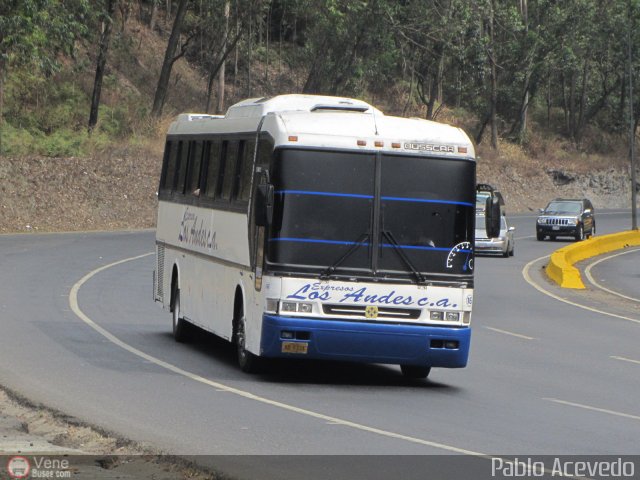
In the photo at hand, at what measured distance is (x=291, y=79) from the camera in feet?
266

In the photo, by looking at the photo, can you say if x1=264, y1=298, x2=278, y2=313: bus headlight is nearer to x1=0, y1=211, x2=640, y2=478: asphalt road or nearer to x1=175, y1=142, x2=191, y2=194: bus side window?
x1=0, y1=211, x2=640, y2=478: asphalt road

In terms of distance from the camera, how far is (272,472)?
9.52 meters

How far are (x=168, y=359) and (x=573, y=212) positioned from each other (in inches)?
1707

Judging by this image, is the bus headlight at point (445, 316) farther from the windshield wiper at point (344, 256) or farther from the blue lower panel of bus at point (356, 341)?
the windshield wiper at point (344, 256)

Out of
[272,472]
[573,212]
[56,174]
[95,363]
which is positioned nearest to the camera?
[272,472]

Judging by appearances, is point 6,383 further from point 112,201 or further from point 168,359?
point 112,201

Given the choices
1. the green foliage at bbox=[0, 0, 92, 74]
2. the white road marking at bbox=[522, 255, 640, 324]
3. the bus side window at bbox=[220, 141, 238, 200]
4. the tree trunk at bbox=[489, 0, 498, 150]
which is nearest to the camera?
the bus side window at bbox=[220, 141, 238, 200]

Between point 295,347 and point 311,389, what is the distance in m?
0.51

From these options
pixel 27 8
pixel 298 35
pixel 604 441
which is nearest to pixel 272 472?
pixel 604 441

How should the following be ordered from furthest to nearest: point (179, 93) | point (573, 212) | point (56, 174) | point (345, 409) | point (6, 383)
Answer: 1. point (179, 93)
2. point (573, 212)
3. point (56, 174)
4. point (6, 383)
5. point (345, 409)

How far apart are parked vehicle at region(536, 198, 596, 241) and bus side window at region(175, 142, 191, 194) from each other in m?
39.0

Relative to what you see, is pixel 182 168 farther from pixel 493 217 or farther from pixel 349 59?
pixel 349 59

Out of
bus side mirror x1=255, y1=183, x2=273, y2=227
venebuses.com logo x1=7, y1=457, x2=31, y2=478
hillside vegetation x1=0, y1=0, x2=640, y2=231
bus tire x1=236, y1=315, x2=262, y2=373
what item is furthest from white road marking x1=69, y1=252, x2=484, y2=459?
hillside vegetation x1=0, y1=0, x2=640, y2=231

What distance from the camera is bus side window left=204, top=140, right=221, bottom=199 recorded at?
17797 millimetres
